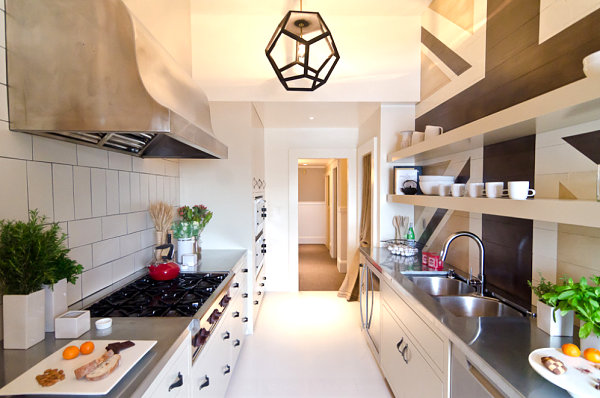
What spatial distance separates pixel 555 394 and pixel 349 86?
2.42m

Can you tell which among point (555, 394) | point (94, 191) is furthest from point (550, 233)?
point (94, 191)

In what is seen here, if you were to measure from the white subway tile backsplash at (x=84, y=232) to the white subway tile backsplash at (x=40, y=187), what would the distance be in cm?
15

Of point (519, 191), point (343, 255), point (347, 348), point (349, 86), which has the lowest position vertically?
point (347, 348)

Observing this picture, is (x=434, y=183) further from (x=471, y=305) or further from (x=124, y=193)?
(x=124, y=193)

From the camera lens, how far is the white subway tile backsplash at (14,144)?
3.51 ft

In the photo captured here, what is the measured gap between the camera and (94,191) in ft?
5.04

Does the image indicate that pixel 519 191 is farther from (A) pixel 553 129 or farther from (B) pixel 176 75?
(B) pixel 176 75

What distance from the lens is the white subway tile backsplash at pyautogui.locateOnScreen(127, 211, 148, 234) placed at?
187cm

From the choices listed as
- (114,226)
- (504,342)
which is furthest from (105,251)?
(504,342)

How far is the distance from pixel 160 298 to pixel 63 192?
0.71 meters

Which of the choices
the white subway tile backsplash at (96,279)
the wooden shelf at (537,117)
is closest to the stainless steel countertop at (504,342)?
the wooden shelf at (537,117)

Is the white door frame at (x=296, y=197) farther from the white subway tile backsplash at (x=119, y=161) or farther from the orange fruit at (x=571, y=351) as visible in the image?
the orange fruit at (x=571, y=351)

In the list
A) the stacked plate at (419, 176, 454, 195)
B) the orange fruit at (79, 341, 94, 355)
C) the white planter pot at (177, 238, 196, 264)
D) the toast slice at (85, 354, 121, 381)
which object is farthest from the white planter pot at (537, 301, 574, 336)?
the white planter pot at (177, 238, 196, 264)

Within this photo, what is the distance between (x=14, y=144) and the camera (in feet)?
3.64
